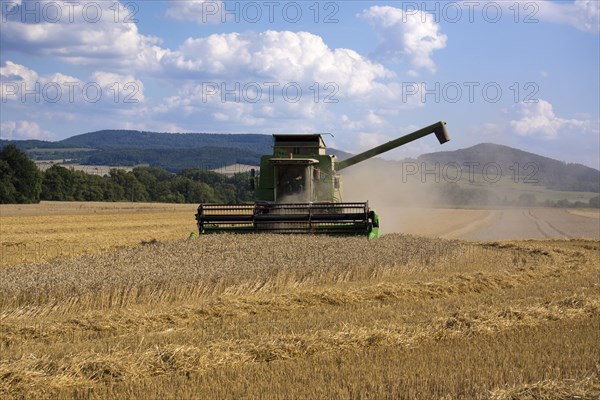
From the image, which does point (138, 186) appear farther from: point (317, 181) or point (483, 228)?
point (317, 181)

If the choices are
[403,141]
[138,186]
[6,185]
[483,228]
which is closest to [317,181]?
[403,141]

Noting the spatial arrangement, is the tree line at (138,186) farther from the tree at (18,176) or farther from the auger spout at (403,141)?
the auger spout at (403,141)

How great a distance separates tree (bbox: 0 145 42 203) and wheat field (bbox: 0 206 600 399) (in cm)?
4199

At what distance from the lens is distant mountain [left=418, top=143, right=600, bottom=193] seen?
61181 mm

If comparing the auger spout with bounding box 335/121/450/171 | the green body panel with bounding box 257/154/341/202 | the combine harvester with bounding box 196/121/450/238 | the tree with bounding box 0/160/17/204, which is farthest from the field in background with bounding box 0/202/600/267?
the tree with bounding box 0/160/17/204

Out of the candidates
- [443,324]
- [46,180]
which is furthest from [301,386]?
[46,180]

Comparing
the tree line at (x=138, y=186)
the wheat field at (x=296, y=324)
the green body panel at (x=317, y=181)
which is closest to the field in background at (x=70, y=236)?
the green body panel at (x=317, y=181)

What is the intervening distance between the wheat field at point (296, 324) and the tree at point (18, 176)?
138ft

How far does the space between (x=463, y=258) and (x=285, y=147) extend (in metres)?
5.83

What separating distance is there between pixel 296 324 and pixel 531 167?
5467 centimetres

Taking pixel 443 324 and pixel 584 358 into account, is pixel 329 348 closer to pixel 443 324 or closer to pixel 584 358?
pixel 443 324

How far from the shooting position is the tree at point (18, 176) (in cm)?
5338

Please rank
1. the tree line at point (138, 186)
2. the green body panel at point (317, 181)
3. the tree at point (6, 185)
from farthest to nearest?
the tree line at point (138, 186)
the tree at point (6, 185)
the green body panel at point (317, 181)

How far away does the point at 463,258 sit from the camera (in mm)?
15906
